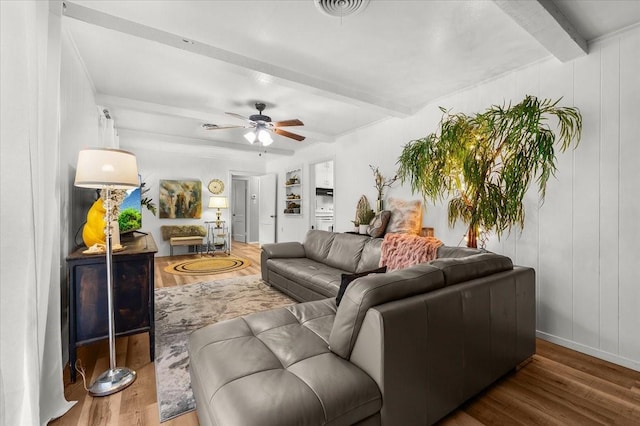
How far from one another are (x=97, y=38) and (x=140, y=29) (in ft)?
1.91

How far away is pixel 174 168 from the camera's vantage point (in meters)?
6.80

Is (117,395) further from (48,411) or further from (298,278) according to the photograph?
(298,278)

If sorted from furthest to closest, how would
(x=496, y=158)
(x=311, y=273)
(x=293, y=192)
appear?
1. (x=293, y=192)
2. (x=311, y=273)
3. (x=496, y=158)

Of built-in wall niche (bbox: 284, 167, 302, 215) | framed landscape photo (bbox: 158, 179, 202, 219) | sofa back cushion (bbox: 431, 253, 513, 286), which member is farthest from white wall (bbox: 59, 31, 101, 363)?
built-in wall niche (bbox: 284, 167, 302, 215)

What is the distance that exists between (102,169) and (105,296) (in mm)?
921

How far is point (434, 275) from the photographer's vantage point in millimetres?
1567

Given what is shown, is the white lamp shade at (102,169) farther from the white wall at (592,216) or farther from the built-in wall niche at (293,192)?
the built-in wall niche at (293,192)

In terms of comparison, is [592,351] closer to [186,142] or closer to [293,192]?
[293,192]

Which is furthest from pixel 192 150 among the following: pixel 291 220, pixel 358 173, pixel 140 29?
pixel 140 29

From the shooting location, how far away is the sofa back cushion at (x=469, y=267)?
166 cm

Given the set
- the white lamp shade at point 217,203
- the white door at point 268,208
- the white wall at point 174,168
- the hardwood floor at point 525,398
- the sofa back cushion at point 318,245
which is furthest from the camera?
the white door at point 268,208

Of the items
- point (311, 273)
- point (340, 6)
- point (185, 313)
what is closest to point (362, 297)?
point (340, 6)

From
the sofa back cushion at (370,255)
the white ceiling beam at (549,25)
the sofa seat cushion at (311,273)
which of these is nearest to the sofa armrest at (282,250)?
the sofa seat cushion at (311,273)

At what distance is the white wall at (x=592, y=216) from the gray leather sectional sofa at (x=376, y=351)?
2.68ft
